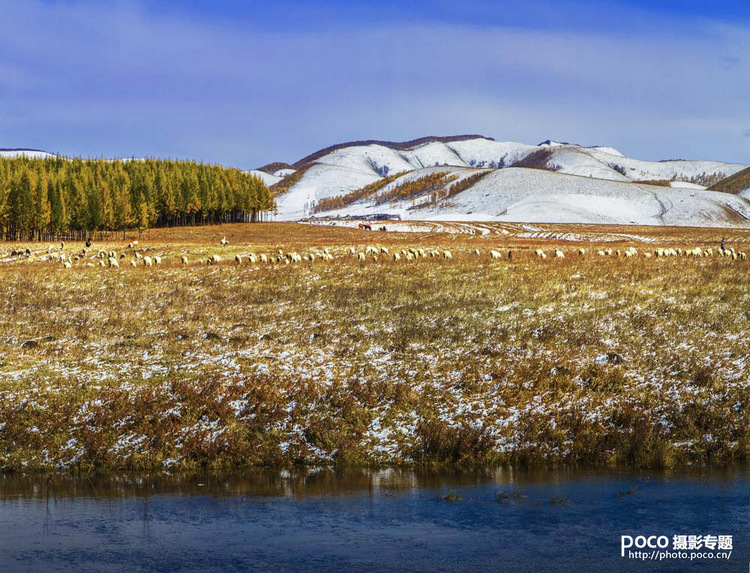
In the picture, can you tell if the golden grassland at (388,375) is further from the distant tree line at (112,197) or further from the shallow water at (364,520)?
the distant tree line at (112,197)

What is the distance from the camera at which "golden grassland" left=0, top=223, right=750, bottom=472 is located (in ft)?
54.8

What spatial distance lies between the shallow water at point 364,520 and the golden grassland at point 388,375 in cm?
101

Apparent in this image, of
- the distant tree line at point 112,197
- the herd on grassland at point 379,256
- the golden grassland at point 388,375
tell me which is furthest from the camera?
the distant tree line at point 112,197

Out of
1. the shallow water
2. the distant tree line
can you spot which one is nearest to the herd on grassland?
the shallow water

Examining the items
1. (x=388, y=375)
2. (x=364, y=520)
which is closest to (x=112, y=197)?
(x=388, y=375)

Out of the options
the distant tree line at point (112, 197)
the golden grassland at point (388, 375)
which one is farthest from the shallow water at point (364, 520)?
the distant tree line at point (112, 197)

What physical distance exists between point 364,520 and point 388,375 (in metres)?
7.63

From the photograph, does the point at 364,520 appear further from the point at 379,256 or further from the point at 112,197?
the point at 112,197

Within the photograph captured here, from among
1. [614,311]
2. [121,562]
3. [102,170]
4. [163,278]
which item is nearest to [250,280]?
[163,278]

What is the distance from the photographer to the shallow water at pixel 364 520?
37.2ft

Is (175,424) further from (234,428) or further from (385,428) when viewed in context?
(385,428)

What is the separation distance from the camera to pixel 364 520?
515 inches

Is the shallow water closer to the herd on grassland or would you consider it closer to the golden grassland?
the golden grassland

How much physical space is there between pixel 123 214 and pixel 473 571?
348ft
